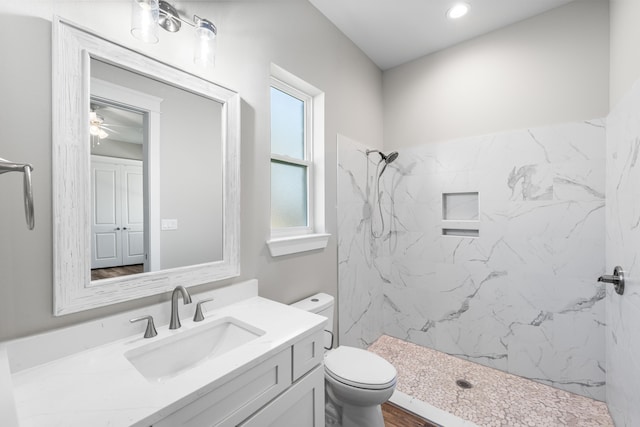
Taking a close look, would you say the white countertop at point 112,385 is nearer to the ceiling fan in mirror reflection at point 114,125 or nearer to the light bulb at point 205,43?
the ceiling fan in mirror reflection at point 114,125

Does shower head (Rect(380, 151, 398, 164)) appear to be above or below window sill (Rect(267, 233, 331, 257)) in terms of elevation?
above

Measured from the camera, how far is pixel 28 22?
2.68 ft

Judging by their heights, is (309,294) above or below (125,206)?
below

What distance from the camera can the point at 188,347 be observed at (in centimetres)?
106

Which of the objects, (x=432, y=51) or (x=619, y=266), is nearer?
(x=619, y=266)

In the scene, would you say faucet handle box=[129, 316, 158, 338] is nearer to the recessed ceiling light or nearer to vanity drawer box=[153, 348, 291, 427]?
vanity drawer box=[153, 348, 291, 427]

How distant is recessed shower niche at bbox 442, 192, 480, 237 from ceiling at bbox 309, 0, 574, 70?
1.30 meters

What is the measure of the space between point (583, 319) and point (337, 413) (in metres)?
1.75

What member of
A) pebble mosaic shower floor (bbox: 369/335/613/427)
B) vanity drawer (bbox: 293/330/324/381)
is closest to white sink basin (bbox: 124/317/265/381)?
vanity drawer (bbox: 293/330/324/381)

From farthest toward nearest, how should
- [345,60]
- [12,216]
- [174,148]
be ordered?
[345,60] → [174,148] → [12,216]

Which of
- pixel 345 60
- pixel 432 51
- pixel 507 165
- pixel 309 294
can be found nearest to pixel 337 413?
pixel 309 294

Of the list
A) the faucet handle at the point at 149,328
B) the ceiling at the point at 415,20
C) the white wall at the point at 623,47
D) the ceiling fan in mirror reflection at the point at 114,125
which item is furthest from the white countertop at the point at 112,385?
the ceiling at the point at 415,20

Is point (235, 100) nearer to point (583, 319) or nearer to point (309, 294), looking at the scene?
point (309, 294)

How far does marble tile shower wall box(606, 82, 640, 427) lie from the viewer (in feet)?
3.84
